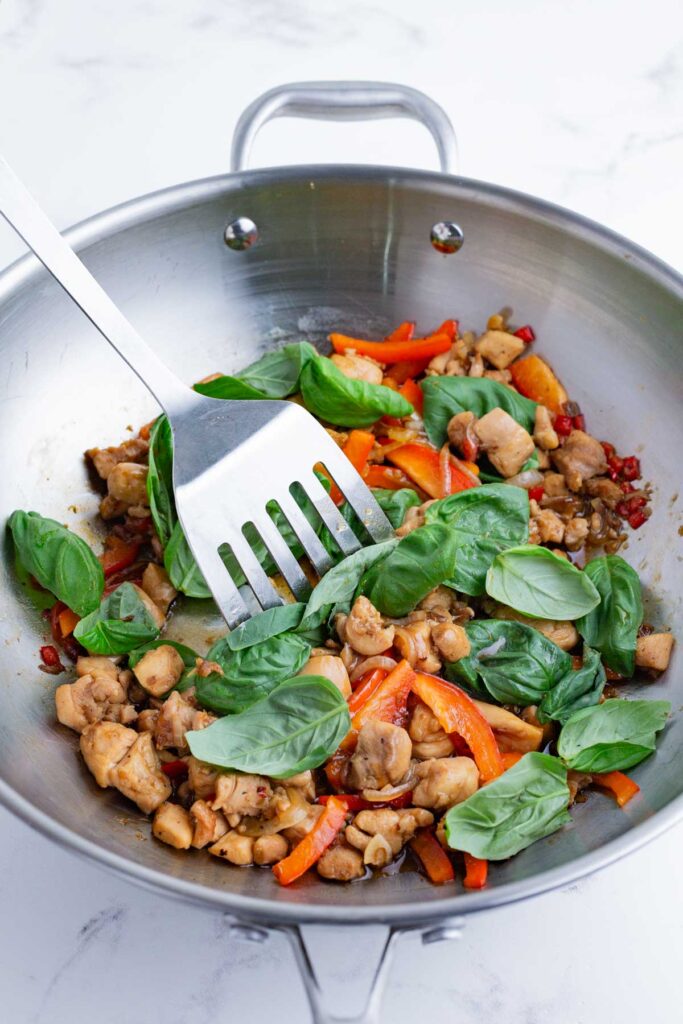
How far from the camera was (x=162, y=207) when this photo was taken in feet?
10.1

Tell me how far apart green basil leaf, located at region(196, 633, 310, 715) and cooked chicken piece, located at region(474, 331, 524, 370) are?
117cm

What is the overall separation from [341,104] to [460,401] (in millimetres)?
884

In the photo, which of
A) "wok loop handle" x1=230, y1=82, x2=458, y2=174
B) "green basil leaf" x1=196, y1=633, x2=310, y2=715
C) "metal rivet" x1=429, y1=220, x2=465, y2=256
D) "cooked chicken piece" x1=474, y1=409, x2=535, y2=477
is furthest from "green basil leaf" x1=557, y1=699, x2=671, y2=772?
"wok loop handle" x1=230, y1=82, x2=458, y2=174

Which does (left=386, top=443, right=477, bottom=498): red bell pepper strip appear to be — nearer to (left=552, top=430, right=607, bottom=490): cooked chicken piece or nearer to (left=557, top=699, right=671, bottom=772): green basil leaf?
(left=552, top=430, right=607, bottom=490): cooked chicken piece

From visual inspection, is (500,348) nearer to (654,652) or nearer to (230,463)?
(230,463)

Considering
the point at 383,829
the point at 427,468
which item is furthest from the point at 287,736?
the point at 427,468

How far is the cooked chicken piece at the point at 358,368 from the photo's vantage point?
3133mm

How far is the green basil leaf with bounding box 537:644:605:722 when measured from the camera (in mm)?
2434

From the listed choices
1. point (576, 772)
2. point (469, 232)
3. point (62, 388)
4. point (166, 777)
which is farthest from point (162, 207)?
point (576, 772)

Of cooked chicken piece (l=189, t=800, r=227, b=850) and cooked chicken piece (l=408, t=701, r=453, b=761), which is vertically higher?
cooked chicken piece (l=189, t=800, r=227, b=850)

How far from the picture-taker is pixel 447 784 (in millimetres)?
2275

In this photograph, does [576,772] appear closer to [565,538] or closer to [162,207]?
[565,538]

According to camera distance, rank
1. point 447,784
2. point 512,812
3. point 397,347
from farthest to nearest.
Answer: point 397,347 → point 447,784 → point 512,812

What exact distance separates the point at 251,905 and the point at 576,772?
0.82m
